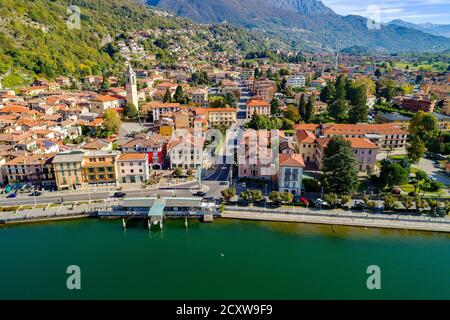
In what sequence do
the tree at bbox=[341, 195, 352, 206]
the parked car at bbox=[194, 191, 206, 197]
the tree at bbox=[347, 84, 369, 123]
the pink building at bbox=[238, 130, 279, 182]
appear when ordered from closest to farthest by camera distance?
the tree at bbox=[341, 195, 352, 206] → the parked car at bbox=[194, 191, 206, 197] → the pink building at bbox=[238, 130, 279, 182] → the tree at bbox=[347, 84, 369, 123]

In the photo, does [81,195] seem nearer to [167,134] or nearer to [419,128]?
[167,134]

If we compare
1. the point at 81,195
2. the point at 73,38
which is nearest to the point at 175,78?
the point at 73,38

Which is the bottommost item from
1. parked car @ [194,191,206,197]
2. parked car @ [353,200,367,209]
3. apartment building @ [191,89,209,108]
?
parked car @ [353,200,367,209]

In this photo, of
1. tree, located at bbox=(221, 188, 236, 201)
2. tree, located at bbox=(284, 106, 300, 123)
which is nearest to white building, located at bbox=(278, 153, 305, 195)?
tree, located at bbox=(221, 188, 236, 201)

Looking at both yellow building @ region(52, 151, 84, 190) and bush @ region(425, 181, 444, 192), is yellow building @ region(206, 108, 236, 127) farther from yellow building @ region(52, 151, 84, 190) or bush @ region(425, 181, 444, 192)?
bush @ region(425, 181, 444, 192)

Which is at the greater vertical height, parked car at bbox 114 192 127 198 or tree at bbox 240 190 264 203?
tree at bbox 240 190 264 203

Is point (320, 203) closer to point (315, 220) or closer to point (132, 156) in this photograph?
point (315, 220)
